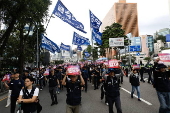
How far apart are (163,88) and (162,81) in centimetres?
23

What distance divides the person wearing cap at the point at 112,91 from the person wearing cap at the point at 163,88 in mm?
1427

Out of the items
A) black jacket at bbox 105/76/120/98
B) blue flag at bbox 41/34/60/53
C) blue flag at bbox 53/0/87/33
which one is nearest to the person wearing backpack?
black jacket at bbox 105/76/120/98

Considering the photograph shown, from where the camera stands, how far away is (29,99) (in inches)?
142

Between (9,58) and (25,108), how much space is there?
79.6 ft

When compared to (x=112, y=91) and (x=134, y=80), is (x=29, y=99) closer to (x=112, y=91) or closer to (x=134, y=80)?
(x=112, y=91)

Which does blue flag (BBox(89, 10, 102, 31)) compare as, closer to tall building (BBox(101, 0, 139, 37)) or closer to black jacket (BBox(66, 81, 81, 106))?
black jacket (BBox(66, 81, 81, 106))

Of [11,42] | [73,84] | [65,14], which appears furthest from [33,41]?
[73,84]

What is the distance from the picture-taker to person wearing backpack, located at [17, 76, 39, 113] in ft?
11.8

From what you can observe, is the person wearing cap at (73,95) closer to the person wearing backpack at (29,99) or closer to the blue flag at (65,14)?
the person wearing backpack at (29,99)

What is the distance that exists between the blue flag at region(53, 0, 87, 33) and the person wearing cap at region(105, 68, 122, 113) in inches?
314

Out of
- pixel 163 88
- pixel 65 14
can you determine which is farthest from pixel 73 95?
pixel 65 14

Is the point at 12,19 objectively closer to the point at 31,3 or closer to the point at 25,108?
the point at 31,3

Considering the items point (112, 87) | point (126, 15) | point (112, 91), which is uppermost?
point (126, 15)

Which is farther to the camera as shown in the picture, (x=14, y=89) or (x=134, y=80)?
(x=134, y=80)
